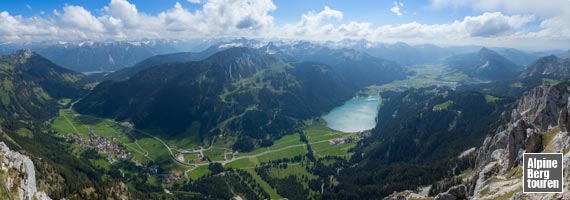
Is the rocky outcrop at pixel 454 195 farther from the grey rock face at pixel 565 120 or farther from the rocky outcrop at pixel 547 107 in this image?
the rocky outcrop at pixel 547 107

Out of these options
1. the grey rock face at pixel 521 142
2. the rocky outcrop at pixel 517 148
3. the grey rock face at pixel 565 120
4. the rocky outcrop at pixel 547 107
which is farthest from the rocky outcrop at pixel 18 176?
the rocky outcrop at pixel 547 107

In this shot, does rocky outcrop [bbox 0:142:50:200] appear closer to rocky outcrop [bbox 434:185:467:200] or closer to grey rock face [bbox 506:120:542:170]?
rocky outcrop [bbox 434:185:467:200]

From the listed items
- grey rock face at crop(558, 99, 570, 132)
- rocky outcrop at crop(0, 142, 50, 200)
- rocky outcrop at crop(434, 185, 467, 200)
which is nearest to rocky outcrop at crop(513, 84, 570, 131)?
grey rock face at crop(558, 99, 570, 132)

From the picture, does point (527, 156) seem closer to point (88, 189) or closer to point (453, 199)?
point (453, 199)

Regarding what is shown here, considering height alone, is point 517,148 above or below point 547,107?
below

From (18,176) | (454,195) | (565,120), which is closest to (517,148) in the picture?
(565,120)

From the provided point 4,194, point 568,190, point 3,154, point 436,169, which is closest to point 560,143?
point 568,190

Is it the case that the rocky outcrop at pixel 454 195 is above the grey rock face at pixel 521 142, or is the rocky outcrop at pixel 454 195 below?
below

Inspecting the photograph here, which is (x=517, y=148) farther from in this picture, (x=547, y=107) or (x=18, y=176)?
(x=18, y=176)
